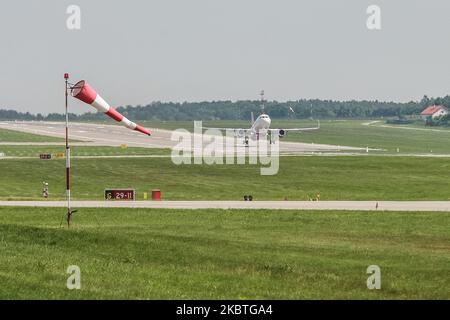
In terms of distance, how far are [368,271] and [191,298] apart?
24.9 feet

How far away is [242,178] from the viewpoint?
309 feet

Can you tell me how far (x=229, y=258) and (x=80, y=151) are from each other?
4131 inches

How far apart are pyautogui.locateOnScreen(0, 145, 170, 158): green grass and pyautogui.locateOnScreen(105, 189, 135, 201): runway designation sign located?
59712 millimetres

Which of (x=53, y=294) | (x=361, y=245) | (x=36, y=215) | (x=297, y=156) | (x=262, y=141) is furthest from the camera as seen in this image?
(x=262, y=141)

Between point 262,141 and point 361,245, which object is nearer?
point 361,245

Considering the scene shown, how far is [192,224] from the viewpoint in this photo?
46.1 meters

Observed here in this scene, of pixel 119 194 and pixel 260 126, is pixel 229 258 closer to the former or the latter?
pixel 119 194

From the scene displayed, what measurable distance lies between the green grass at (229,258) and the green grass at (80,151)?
8129 centimetres

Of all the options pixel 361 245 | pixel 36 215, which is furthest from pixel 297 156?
pixel 361 245

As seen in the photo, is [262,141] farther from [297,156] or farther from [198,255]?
[198,255]
